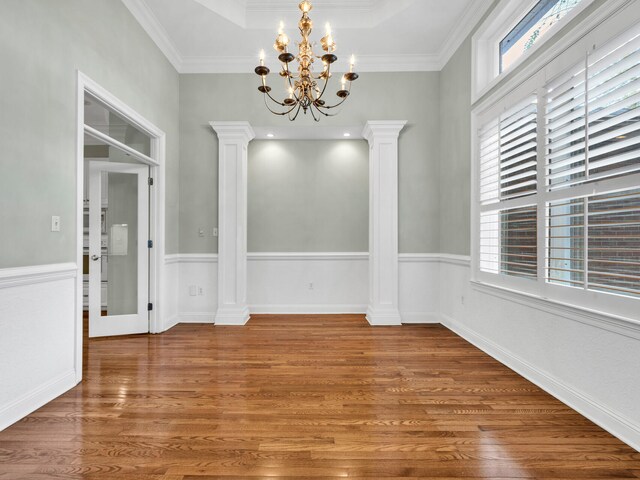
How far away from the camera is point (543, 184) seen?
8.66 feet

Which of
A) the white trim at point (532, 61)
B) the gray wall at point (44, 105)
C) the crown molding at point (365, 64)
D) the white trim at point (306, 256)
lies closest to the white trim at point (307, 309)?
the white trim at point (306, 256)

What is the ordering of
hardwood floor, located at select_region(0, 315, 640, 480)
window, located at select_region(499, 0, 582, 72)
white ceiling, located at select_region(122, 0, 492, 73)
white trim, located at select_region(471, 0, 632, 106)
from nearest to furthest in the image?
hardwood floor, located at select_region(0, 315, 640, 480), white trim, located at select_region(471, 0, 632, 106), window, located at select_region(499, 0, 582, 72), white ceiling, located at select_region(122, 0, 492, 73)

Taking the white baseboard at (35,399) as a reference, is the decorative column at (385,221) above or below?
above

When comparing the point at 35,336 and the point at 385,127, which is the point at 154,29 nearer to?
the point at 385,127

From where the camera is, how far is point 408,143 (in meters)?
4.73

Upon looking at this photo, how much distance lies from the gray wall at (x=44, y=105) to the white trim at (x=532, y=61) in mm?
3450

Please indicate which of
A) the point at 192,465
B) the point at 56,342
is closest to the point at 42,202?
the point at 56,342

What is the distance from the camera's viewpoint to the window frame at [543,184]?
77.5 inches

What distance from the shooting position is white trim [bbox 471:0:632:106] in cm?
207

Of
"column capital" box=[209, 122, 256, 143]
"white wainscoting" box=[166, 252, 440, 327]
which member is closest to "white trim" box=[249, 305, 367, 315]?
"white wainscoting" box=[166, 252, 440, 327]

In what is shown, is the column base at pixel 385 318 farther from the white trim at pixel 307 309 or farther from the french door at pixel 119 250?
the french door at pixel 119 250

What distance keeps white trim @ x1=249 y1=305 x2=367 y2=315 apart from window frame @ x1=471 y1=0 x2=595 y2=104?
10.2ft

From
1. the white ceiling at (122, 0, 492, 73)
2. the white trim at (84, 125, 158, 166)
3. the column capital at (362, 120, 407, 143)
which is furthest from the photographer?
the column capital at (362, 120, 407, 143)

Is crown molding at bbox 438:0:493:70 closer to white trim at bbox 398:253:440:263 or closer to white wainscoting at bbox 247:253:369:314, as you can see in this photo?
white trim at bbox 398:253:440:263
